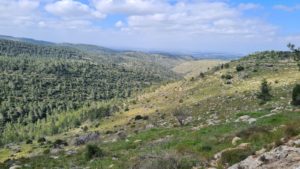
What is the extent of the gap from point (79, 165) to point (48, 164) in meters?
3.49

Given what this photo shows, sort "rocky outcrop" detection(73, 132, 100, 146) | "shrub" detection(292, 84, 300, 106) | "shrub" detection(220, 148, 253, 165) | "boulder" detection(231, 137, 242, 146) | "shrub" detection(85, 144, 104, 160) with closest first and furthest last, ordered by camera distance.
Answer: "shrub" detection(220, 148, 253, 165)
"boulder" detection(231, 137, 242, 146)
"shrub" detection(85, 144, 104, 160)
"shrub" detection(292, 84, 300, 106)
"rocky outcrop" detection(73, 132, 100, 146)

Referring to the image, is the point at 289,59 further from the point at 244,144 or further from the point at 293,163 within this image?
the point at 293,163

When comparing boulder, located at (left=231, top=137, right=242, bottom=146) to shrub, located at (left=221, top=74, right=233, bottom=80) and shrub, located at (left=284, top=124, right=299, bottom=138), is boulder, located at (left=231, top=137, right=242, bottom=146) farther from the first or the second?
shrub, located at (left=221, top=74, right=233, bottom=80)

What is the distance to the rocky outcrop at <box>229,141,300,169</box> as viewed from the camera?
15.2 m

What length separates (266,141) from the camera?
22.5 meters

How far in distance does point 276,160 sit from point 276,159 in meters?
0.18

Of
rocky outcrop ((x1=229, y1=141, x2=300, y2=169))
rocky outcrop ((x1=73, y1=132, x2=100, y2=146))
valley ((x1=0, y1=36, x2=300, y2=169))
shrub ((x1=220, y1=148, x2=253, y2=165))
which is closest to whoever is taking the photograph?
rocky outcrop ((x1=229, y1=141, x2=300, y2=169))

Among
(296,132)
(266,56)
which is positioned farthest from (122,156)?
(266,56)

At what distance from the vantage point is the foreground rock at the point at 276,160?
15.2 meters

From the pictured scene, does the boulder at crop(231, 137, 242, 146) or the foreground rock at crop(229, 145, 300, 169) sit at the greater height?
the foreground rock at crop(229, 145, 300, 169)

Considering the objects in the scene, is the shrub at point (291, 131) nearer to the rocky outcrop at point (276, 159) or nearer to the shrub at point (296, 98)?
the rocky outcrop at point (276, 159)

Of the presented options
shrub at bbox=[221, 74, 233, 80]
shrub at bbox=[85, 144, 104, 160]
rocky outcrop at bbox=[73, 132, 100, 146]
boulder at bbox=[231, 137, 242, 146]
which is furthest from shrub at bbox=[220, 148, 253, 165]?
shrub at bbox=[221, 74, 233, 80]

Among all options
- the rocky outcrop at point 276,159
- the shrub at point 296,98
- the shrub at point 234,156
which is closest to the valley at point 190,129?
the shrub at point 234,156

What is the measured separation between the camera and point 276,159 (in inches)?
645
